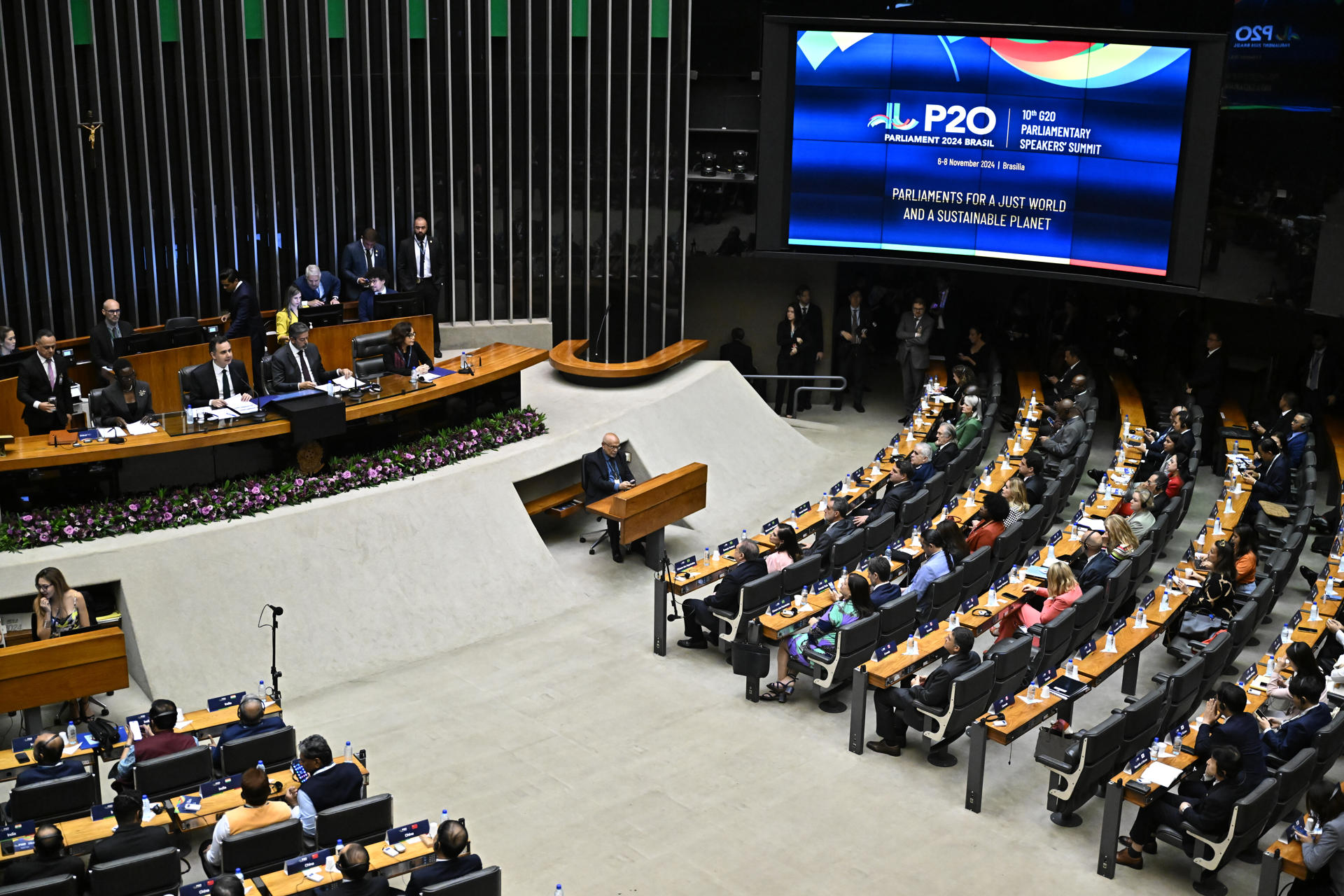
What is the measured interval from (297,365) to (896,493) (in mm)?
5860

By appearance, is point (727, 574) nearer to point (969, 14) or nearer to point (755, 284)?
point (755, 284)

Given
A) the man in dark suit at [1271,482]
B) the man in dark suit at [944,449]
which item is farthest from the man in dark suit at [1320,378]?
the man in dark suit at [944,449]

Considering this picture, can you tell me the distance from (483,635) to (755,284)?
849 cm

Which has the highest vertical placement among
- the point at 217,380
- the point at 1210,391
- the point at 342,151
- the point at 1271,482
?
the point at 342,151

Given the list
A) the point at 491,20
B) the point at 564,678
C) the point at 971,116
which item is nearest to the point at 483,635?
the point at 564,678

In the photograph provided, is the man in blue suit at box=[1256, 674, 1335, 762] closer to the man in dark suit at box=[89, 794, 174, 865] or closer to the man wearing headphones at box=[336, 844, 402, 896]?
the man wearing headphones at box=[336, 844, 402, 896]

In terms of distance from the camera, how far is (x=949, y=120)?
16.5 metres

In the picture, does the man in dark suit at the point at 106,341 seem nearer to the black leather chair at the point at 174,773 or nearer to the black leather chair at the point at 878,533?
the black leather chair at the point at 174,773

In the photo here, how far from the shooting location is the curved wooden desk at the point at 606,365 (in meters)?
16.1

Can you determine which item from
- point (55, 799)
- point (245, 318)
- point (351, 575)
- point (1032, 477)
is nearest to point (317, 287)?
point (245, 318)

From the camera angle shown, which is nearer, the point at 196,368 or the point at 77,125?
the point at 196,368

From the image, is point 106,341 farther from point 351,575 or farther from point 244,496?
point 351,575

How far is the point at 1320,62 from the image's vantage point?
14344mm

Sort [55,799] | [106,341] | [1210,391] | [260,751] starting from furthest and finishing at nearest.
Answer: [1210,391]
[106,341]
[260,751]
[55,799]
